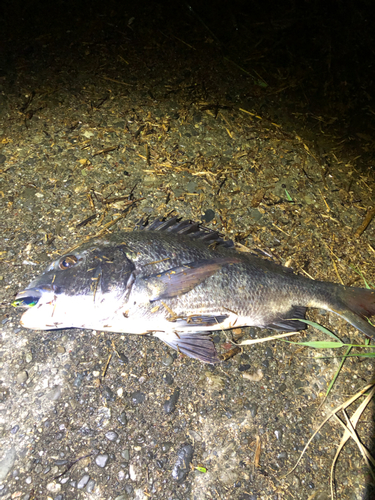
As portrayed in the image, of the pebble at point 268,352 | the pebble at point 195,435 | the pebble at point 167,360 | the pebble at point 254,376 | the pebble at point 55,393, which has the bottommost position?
the pebble at point 55,393

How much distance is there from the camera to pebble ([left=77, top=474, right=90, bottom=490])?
2.26m

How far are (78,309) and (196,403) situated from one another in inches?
48.2

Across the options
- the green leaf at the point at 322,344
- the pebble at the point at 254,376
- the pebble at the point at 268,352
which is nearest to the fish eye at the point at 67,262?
the pebble at the point at 254,376

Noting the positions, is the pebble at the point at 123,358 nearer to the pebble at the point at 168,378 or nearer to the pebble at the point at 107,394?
the pebble at the point at 107,394

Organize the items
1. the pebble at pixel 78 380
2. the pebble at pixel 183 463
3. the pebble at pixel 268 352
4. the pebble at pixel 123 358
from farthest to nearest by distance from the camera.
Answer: the pebble at pixel 268 352 < the pebble at pixel 123 358 < the pebble at pixel 78 380 < the pebble at pixel 183 463

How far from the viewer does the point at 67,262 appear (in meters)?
2.58

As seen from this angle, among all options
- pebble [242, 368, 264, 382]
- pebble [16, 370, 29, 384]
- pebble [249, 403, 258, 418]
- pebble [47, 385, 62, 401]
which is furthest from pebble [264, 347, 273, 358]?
pebble [16, 370, 29, 384]

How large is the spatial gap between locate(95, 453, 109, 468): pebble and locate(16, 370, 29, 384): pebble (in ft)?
2.76

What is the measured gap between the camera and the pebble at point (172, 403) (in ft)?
8.46

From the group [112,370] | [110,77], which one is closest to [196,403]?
[112,370]

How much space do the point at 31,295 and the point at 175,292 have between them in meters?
1.08

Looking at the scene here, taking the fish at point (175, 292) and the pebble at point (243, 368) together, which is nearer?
the fish at point (175, 292)

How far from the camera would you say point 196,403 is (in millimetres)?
2633

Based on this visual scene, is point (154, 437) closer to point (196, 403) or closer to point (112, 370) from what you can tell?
point (196, 403)
